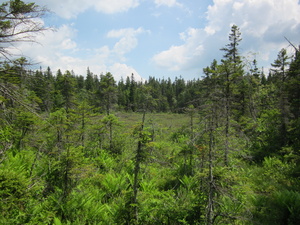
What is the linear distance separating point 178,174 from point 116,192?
3.61m

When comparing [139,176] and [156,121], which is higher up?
[156,121]

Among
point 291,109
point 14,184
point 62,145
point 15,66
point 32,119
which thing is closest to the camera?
point 14,184

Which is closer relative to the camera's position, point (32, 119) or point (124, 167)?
point (32, 119)

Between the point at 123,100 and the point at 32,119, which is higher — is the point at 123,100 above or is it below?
above

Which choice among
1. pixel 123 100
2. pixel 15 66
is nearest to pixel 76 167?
pixel 15 66

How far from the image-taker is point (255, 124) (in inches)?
543

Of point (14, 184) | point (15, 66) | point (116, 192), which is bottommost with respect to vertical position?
point (116, 192)

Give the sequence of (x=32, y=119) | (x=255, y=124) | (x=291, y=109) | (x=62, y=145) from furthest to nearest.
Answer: (x=255, y=124) < (x=291, y=109) < (x=32, y=119) < (x=62, y=145)

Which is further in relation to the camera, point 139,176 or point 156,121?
point 156,121

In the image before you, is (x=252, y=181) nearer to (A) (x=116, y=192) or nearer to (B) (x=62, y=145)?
(A) (x=116, y=192)

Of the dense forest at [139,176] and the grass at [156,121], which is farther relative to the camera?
the grass at [156,121]

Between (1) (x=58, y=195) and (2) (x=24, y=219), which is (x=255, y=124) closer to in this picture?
(1) (x=58, y=195)

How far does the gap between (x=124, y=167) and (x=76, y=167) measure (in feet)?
16.8

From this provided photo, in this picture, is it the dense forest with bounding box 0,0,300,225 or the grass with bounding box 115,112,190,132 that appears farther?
the grass with bounding box 115,112,190,132
